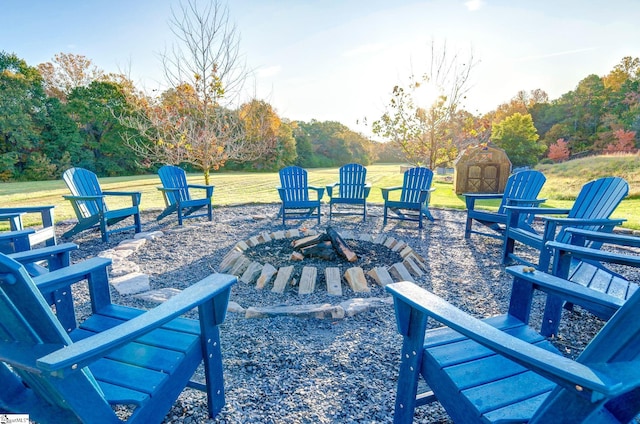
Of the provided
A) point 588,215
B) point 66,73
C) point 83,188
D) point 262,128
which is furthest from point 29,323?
point 66,73

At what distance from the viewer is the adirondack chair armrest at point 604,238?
5.62 ft

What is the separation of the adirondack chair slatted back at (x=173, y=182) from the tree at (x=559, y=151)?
84.8 ft

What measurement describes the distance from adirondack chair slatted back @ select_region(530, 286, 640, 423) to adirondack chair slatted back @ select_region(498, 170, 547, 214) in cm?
341

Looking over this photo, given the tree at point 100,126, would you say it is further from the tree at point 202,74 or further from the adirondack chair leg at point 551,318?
the adirondack chair leg at point 551,318

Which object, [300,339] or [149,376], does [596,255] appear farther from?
[149,376]

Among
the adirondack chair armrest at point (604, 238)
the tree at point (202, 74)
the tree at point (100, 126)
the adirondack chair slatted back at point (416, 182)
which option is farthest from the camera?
A: the tree at point (100, 126)

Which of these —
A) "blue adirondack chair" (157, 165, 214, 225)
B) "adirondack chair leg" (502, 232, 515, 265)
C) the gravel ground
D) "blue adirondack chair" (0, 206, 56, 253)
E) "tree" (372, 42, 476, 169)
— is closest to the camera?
the gravel ground

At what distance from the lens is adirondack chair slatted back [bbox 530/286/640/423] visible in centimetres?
60

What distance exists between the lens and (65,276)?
1.23m

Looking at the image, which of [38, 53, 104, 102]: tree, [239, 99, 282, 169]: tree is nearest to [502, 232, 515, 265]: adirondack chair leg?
[239, 99, 282, 169]: tree

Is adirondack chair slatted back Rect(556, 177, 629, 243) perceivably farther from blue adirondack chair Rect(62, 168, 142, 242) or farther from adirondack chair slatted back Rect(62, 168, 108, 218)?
adirondack chair slatted back Rect(62, 168, 108, 218)

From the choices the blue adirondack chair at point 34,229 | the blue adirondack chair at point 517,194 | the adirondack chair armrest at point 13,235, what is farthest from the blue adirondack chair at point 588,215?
the blue adirondack chair at point 34,229

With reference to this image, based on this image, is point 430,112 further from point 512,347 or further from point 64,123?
point 64,123

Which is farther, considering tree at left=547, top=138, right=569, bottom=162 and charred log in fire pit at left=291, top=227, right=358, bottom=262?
tree at left=547, top=138, right=569, bottom=162
